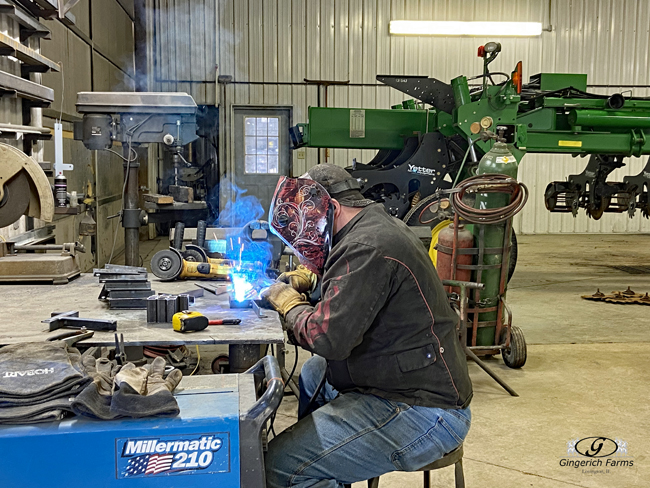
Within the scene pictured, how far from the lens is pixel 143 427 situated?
151 centimetres

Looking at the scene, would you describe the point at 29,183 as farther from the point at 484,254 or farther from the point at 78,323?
the point at 484,254

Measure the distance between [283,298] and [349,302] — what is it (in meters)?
0.41

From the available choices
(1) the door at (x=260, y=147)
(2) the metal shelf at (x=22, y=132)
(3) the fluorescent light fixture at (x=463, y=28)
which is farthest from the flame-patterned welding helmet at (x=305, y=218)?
(3) the fluorescent light fixture at (x=463, y=28)

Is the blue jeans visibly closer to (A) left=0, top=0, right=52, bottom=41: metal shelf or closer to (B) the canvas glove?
(B) the canvas glove

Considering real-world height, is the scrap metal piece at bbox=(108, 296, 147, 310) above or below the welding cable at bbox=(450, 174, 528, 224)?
below

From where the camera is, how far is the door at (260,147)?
11.3 meters

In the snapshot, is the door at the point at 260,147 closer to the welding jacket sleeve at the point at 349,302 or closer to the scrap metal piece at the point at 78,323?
the scrap metal piece at the point at 78,323

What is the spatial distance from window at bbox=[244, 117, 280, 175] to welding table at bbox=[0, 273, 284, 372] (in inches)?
325

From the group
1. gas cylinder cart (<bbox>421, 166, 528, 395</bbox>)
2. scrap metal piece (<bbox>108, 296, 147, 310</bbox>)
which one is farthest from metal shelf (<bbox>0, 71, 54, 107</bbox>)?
gas cylinder cart (<bbox>421, 166, 528, 395</bbox>)

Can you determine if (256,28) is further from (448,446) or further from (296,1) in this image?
(448,446)

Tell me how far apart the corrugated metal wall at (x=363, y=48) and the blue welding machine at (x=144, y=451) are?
9912 mm

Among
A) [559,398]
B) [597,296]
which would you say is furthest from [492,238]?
[597,296]

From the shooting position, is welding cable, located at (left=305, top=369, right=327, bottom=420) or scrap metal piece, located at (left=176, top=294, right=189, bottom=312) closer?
welding cable, located at (left=305, top=369, right=327, bottom=420)

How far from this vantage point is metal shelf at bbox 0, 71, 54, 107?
134 inches
